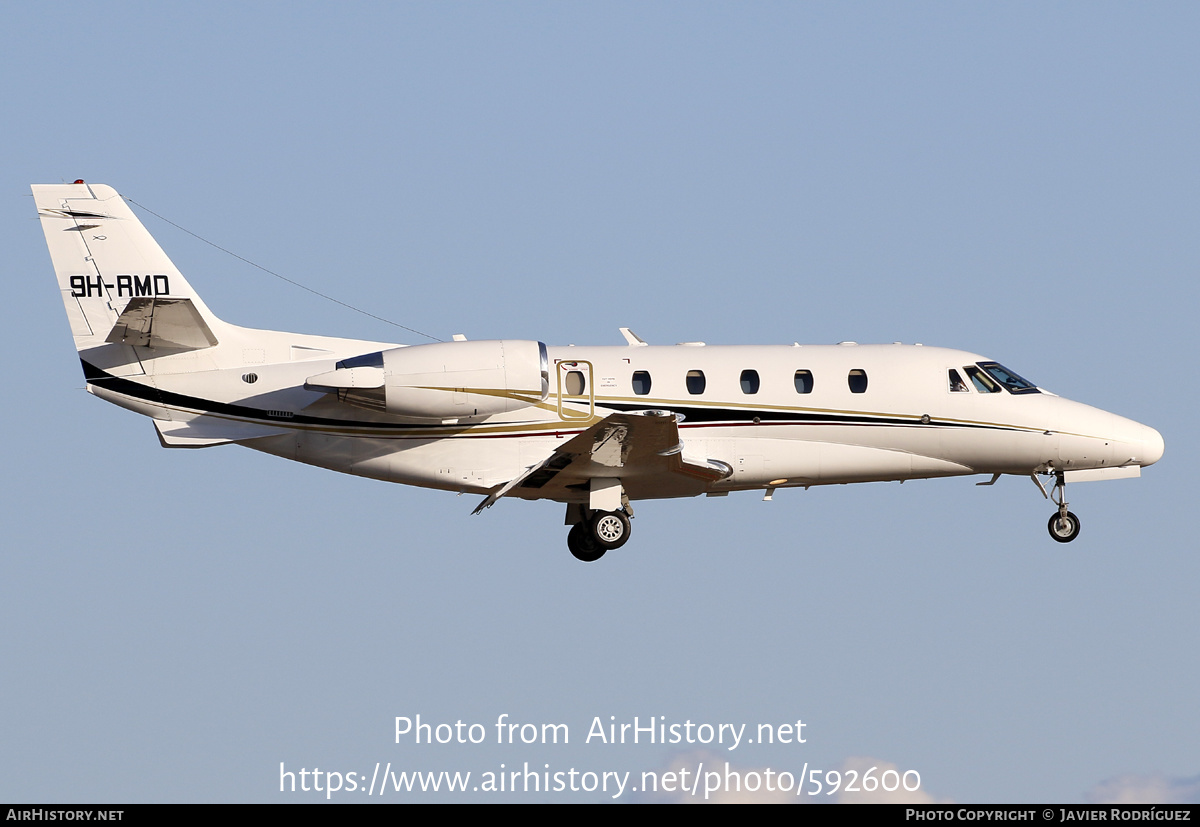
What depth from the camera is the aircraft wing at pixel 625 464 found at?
20953 millimetres

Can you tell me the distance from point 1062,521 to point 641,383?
689 centimetres

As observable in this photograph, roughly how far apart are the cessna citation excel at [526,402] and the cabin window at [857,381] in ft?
0.07

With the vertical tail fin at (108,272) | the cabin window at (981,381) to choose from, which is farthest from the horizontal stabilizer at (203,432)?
the cabin window at (981,381)

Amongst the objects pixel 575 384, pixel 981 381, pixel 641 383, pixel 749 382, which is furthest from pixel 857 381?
pixel 575 384

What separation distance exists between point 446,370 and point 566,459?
2.13 m

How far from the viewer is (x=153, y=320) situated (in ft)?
71.2

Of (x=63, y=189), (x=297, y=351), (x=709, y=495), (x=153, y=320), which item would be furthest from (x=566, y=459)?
(x=63, y=189)

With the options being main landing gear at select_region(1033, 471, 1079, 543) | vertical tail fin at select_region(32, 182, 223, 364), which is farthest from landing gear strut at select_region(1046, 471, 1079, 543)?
vertical tail fin at select_region(32, 182, 223, 364)

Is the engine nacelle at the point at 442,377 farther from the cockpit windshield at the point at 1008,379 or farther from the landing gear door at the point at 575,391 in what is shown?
the cockpit windshield at the point at 1008,379

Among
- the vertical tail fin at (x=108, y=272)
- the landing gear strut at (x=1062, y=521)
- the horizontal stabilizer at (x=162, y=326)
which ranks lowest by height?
the landing gear strut at (x=1062, y=521)

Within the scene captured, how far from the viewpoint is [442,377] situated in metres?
21.1

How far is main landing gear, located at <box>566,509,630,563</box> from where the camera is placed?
2259cm

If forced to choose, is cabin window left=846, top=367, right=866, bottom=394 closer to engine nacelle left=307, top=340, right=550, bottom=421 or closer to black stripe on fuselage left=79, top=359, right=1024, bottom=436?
black stripe on fuselage left=79, top=359, right=1024, bottom=436

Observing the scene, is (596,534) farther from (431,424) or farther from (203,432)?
(203,432)
